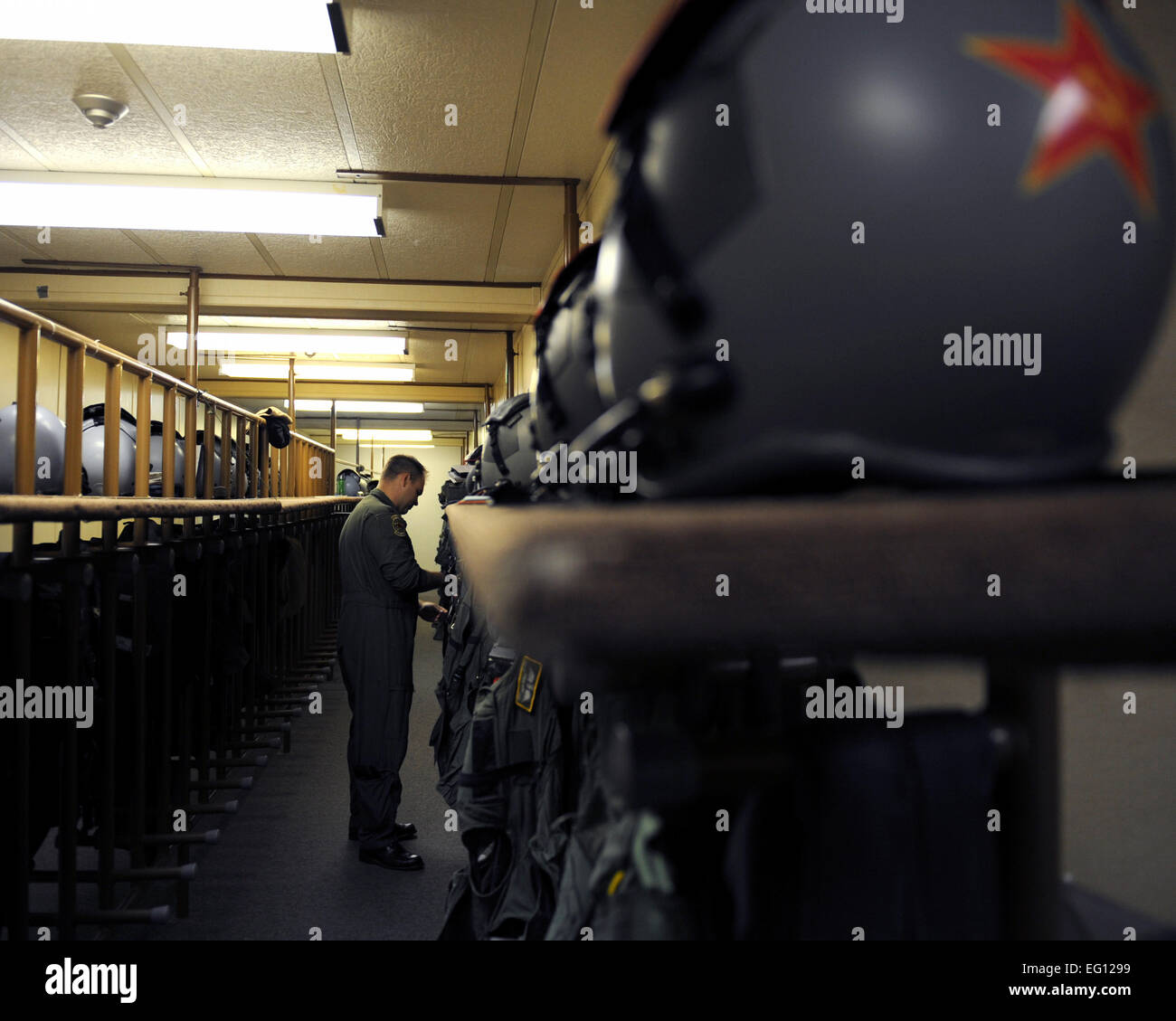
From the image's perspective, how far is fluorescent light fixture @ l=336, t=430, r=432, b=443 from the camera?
15.2m

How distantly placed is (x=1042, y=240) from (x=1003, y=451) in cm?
11

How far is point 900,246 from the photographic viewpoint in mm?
421

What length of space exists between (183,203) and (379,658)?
2.53 meters

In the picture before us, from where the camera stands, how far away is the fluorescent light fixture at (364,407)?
1139cm

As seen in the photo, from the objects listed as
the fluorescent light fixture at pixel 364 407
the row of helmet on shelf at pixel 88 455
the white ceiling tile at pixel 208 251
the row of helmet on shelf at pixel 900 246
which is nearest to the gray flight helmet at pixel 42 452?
the row of helmet on shelf at pixel 88 455

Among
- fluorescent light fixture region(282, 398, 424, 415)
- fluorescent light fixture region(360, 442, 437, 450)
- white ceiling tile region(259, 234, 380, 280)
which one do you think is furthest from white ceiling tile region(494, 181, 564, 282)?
fluorescent light fixture region(360, 442, 437, 450)

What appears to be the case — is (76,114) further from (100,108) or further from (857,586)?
(857,586)

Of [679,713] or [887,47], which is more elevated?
[887,47]

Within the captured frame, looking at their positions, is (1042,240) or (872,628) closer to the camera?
(872,628)

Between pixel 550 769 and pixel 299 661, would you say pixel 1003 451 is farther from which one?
pixel 299 661

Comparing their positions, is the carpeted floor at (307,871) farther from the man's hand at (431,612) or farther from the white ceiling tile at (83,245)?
the white ceiling tile at (83,245)

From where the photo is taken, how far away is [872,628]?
0.29 metres
